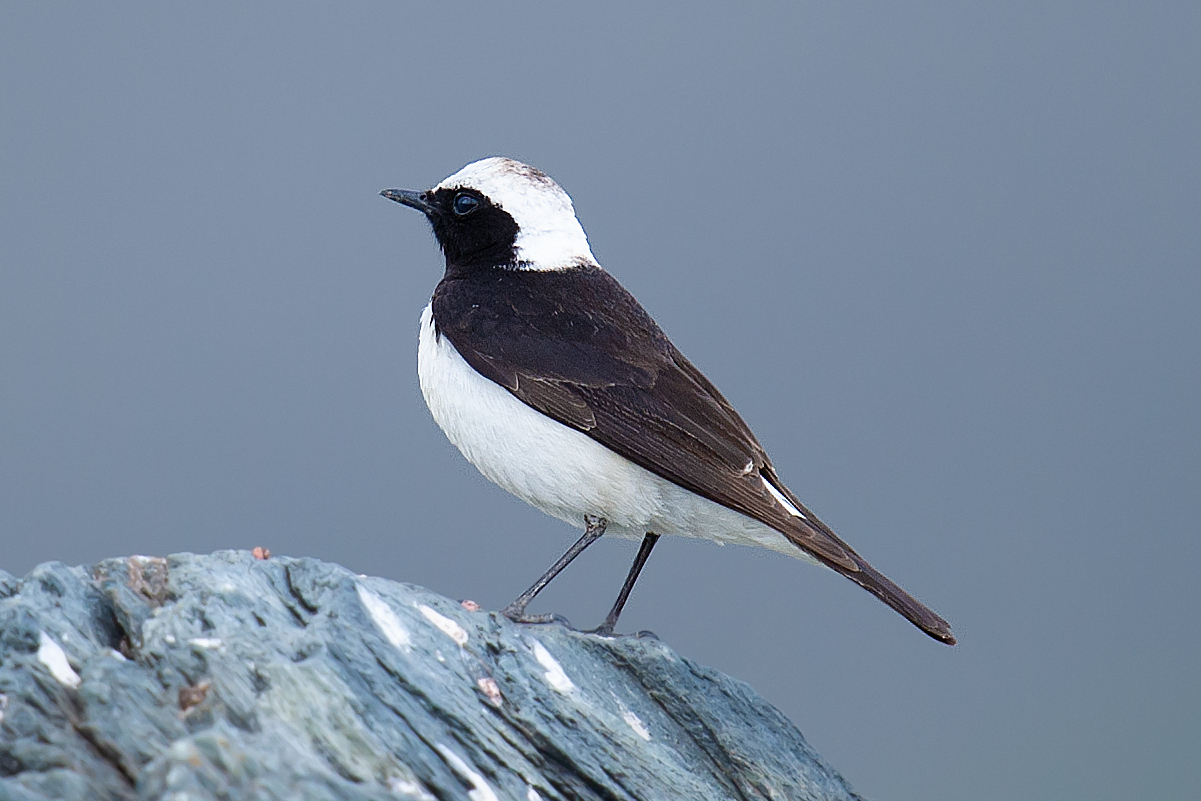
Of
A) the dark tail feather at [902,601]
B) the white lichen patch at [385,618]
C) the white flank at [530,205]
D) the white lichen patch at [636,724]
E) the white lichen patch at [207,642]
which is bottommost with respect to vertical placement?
the white lichen patch at [207,642]

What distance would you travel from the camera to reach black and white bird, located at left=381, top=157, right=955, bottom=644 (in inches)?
202

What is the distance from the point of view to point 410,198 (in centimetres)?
605

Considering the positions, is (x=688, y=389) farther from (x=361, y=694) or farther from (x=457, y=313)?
(x=361, y=694)

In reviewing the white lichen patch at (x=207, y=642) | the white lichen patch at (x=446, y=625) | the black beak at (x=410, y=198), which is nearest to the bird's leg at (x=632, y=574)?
the white lichen patch at (x=446, y=625)

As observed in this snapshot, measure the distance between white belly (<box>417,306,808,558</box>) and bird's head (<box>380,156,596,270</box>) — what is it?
0.59 metres

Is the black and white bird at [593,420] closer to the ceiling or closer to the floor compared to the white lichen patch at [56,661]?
closer to the ceiling

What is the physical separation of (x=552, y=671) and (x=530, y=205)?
2200mm

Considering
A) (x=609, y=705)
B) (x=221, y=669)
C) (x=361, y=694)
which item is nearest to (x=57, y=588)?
(x=221, y=669)

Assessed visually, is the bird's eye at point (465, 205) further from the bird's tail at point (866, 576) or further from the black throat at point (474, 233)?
the bird's tail at point (866, 576)

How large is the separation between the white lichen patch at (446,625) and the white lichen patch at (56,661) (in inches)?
Answer: 47.1

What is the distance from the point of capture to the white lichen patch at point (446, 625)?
4449mm

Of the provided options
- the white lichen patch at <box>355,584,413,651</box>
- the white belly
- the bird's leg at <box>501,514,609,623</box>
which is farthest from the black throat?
the white lichen patch at <box>355,584,413,651</box>

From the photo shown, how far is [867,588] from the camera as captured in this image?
495 cm

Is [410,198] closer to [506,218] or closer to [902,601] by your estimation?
[506,218]
